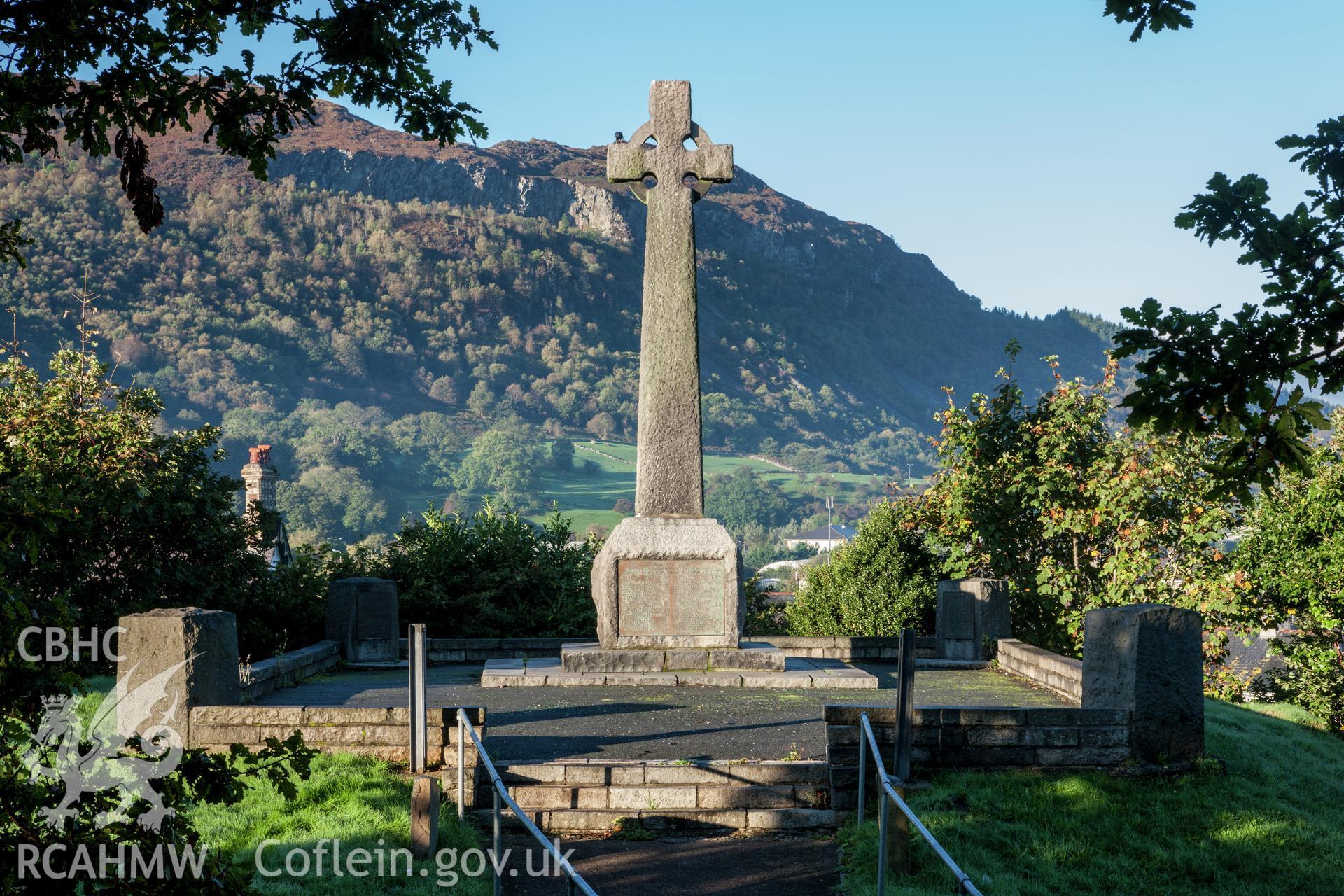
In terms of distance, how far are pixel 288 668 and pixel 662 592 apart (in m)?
3.74

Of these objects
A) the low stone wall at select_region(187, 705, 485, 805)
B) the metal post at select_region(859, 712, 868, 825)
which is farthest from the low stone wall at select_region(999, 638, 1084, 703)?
the low stone wall at select_region(187, 705, 485, 805)

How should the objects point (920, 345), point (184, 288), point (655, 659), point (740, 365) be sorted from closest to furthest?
1. point (655, 659)
2. point (184, 288)
3. point (740, 365)
4. point (920, 345)

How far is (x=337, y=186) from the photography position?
163500mm

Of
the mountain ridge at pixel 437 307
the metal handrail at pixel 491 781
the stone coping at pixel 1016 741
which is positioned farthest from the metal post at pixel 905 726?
the mountain ridge at pixel 437 307

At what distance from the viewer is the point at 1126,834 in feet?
24.3

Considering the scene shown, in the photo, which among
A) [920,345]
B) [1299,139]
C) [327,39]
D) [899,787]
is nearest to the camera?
[327,39]

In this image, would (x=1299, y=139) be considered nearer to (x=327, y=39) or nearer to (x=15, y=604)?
(x=327, y=39)

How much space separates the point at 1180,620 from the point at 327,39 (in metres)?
6.58

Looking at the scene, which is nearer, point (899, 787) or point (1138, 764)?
point (899, 787)

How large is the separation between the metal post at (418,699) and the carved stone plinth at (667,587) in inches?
177

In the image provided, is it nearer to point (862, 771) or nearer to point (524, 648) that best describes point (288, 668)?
point (524, 648)

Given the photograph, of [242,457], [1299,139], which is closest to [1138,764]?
[1299,139]

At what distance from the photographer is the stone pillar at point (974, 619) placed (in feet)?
47.6

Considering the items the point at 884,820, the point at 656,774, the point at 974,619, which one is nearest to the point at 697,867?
the point at 656,774
